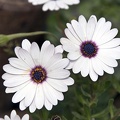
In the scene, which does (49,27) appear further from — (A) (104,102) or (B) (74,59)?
(B) (74,59)

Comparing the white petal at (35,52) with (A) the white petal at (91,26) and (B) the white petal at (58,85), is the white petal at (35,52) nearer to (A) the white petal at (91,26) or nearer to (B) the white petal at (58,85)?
(B) the white petal at (58,85)

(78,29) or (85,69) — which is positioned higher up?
(78,29)

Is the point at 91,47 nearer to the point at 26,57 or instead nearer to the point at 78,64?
the point at 78,64

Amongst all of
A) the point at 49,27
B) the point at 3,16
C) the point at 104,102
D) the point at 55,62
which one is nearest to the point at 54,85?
the point at 55,62

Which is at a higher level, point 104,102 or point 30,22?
point 30,22

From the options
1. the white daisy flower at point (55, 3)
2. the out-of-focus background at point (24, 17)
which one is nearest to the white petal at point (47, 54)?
the white daisy flower at point (55, 3)

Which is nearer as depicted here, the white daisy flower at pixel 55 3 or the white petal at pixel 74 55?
the white petal at pixel 74 55

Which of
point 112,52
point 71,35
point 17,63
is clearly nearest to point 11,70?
point 17,63
